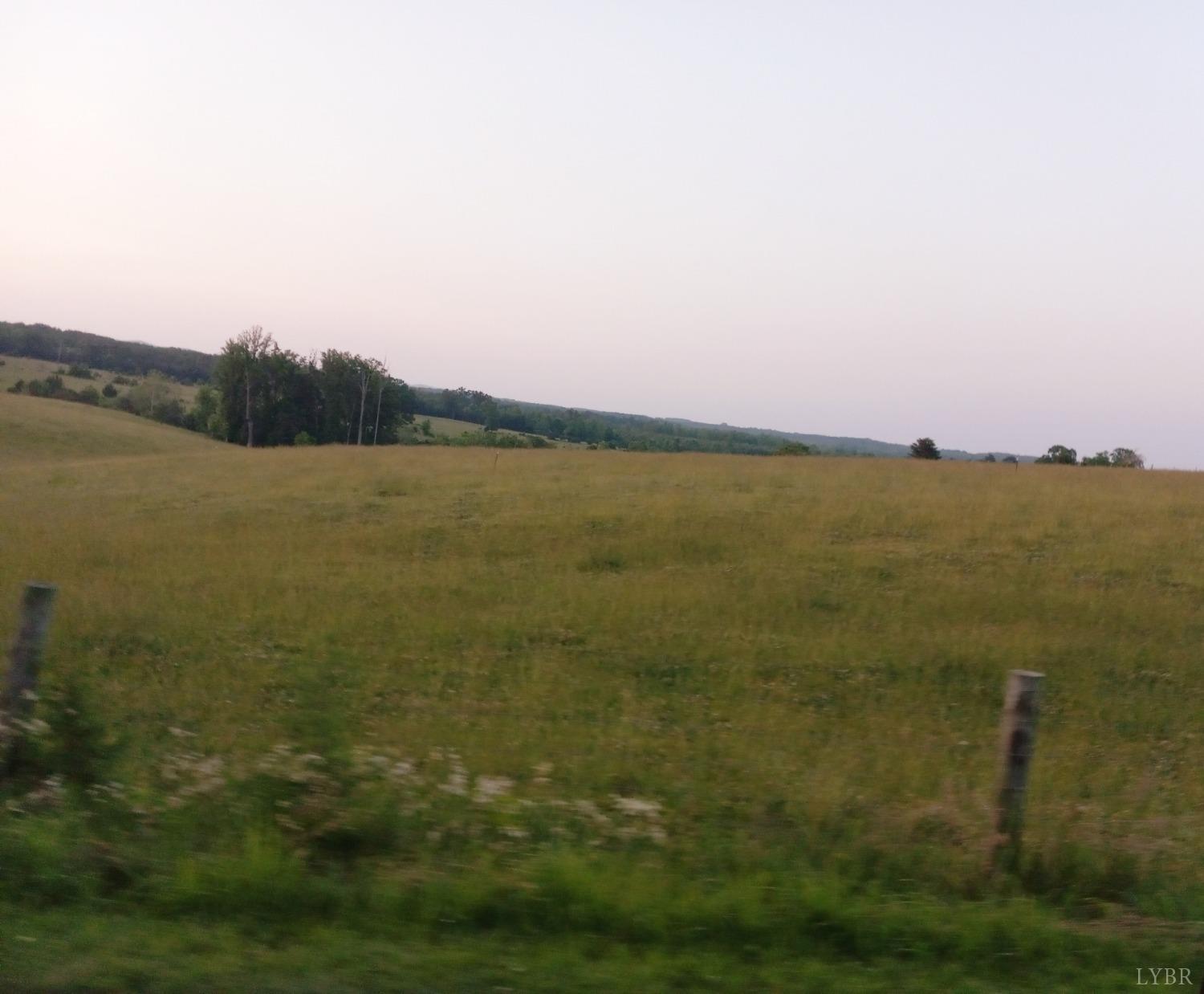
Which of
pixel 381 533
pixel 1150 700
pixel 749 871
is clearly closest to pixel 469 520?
pixel 381 533

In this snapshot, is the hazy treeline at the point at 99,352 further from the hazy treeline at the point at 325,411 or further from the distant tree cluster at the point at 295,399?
the distant tree cluster at the point at 295,399

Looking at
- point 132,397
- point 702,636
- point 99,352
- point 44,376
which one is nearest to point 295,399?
point 132,397

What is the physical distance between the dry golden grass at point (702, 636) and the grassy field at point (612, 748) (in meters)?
0.06

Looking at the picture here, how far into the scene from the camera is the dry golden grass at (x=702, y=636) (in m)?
6.77

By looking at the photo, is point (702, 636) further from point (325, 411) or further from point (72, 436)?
point (325, 411)

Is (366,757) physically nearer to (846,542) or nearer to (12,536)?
(846,542)

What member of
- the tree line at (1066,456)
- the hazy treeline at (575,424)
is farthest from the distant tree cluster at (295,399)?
the tree line at (1066,456)

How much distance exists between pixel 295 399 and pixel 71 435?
62.7 ft

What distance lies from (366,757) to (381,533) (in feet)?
48.6

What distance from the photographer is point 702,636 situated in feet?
41.7

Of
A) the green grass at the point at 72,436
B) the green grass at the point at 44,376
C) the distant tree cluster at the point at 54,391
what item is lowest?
the green grass at the point at 72,436

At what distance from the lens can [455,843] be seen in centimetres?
520

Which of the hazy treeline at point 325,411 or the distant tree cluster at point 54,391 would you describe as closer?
the hazy treeline at point 325,411

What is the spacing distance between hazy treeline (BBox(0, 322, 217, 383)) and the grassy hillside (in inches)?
1820
